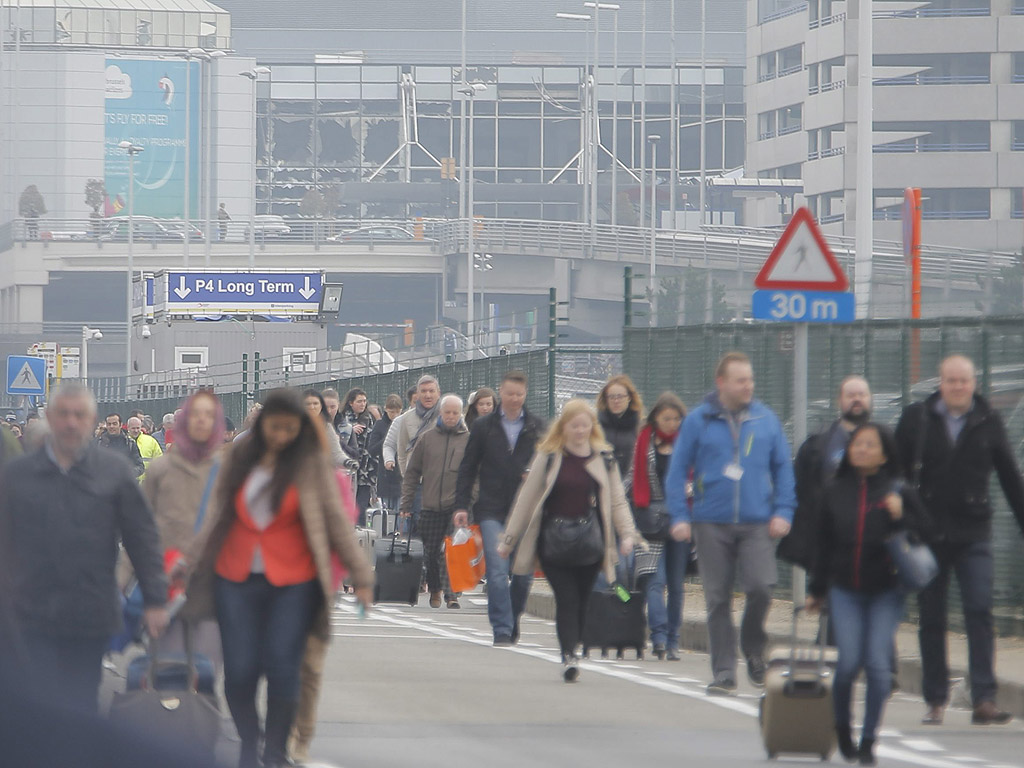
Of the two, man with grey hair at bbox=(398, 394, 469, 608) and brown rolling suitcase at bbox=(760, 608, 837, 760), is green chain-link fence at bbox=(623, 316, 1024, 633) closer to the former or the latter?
man with grey hair at bbox=(398, 394, 469, 608)

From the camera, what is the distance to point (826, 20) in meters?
95.4

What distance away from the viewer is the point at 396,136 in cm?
13650

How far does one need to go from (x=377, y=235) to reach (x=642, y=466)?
95.1m

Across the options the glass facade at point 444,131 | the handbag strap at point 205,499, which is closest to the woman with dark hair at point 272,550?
the handbag strap at point 205,499

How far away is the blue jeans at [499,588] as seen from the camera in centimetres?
1395

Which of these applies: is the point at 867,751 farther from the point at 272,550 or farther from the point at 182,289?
the point at 182,289

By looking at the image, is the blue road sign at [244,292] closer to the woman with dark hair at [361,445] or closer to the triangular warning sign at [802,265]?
the woman with dark hair at [361,445]

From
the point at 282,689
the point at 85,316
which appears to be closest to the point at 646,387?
the point at 282,689

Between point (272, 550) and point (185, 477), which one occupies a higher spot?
point (185, 477)

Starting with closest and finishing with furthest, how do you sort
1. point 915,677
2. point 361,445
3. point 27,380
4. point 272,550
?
point 272,550 → point 915,677 → point 361,445 → point 27,380

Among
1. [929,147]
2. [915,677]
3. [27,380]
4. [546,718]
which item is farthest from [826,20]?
[546,718]

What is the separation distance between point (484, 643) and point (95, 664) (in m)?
6.79

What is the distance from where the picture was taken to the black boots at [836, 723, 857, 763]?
9.03m

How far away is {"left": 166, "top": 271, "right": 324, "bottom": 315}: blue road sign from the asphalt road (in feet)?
160
